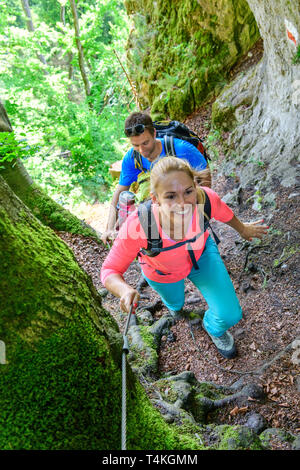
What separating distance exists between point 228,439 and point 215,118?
7.67m

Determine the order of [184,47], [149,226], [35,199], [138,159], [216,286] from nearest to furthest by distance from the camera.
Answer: [149,226] < [216,286] < [138,159] < [35,199] < [184,47]

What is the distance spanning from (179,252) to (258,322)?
175 centimetres

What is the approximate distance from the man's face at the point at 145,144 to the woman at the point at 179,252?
44.9 inches

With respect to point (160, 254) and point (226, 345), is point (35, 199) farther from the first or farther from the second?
point (226, 345)

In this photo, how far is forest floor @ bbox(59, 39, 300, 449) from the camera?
3029 millimetres

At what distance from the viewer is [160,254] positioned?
10.2 ft

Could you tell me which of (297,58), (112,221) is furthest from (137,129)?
(297,58)

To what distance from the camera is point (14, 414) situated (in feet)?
4.86

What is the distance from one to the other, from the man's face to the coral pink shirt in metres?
1.14

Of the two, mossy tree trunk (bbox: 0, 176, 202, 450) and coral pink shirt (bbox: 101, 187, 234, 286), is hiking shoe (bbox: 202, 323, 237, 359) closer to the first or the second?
coral pink shirt (bbox: 101, 187, 234, 286)

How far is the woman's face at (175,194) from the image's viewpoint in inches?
106

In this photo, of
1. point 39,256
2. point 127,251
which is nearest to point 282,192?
point 127,251

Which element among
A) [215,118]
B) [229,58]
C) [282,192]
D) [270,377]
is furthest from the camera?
[229,58]

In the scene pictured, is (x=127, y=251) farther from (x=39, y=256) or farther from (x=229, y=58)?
(x=229, y=58)
